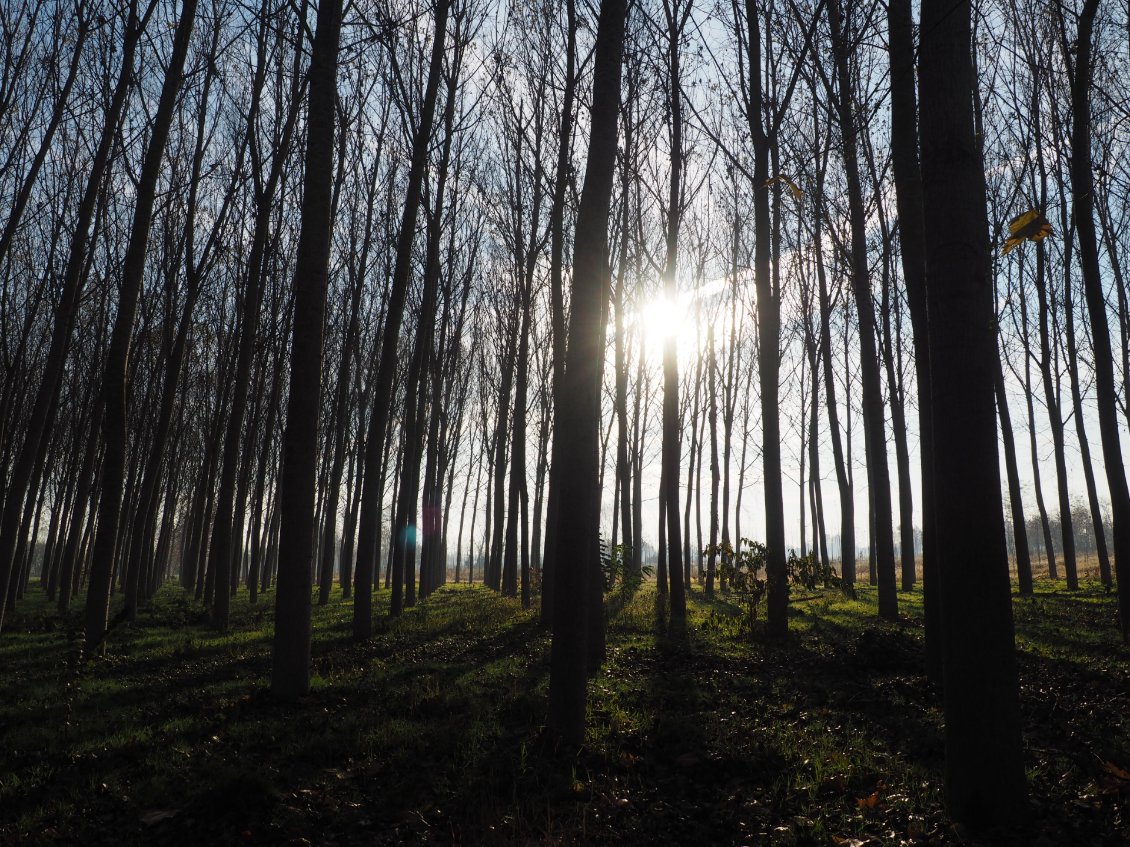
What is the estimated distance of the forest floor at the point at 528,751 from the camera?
10.6 ft

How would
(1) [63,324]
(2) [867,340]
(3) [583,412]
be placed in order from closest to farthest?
(3) [583,412] < (1) [63,324] < (2) [867,340]

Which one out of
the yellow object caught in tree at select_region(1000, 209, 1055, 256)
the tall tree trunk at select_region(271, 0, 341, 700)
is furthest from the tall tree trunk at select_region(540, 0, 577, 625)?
the yellow object caught in tree at select_region(1000, 209, 1055, 256)

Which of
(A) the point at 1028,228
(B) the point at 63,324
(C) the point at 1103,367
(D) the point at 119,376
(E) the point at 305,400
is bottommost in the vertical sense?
(E) the point at 305,400

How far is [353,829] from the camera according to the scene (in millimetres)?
3271

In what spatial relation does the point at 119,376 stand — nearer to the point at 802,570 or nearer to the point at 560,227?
the point at 560,227

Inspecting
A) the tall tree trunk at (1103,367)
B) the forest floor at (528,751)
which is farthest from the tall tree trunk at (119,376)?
the tall tree trunk at (1103,367)

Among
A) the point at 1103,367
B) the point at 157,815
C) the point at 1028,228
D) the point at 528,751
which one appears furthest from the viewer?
the point at 1103,367

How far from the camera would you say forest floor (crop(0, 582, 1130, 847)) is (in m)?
3.22

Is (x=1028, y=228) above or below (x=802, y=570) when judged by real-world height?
above

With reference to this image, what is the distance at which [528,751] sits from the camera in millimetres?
4242

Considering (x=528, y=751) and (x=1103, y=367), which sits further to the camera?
(x=1103, y=367)

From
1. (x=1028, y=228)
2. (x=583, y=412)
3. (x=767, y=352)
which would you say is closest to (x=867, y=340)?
(x=767, y=352)

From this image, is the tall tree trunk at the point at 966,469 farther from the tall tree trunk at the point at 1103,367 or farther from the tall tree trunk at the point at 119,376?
the tall tree trunk at the point at 119,376

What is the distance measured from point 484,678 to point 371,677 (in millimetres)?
1182
